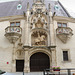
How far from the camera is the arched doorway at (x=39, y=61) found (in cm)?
1570

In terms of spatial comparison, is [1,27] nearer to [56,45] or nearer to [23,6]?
[23,6]

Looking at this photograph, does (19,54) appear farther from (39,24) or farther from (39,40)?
(39,24)

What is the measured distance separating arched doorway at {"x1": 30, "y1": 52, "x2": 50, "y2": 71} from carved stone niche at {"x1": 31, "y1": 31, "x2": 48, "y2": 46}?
1.59m

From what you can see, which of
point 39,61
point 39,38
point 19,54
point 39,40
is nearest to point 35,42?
point 39,40

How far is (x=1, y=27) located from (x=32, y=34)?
556 centimetres

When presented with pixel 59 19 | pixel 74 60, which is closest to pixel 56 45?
pixel 74 60

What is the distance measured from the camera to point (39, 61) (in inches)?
627

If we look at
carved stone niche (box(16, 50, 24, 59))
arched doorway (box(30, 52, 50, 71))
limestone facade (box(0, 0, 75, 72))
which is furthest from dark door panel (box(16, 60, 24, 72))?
arched doorway (box(30, 52, 50, 71))

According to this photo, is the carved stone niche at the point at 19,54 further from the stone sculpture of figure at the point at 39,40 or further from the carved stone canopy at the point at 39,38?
the stone sculpture of figure at the point at 39,40

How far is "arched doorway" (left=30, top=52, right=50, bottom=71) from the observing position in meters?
15.7

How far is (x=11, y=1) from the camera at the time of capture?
25.4 meters

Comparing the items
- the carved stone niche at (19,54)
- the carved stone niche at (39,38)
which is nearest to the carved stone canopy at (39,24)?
the carved stone niche at (39,38)

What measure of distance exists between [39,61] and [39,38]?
139 inches

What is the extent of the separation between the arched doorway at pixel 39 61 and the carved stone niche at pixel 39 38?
1.59m
